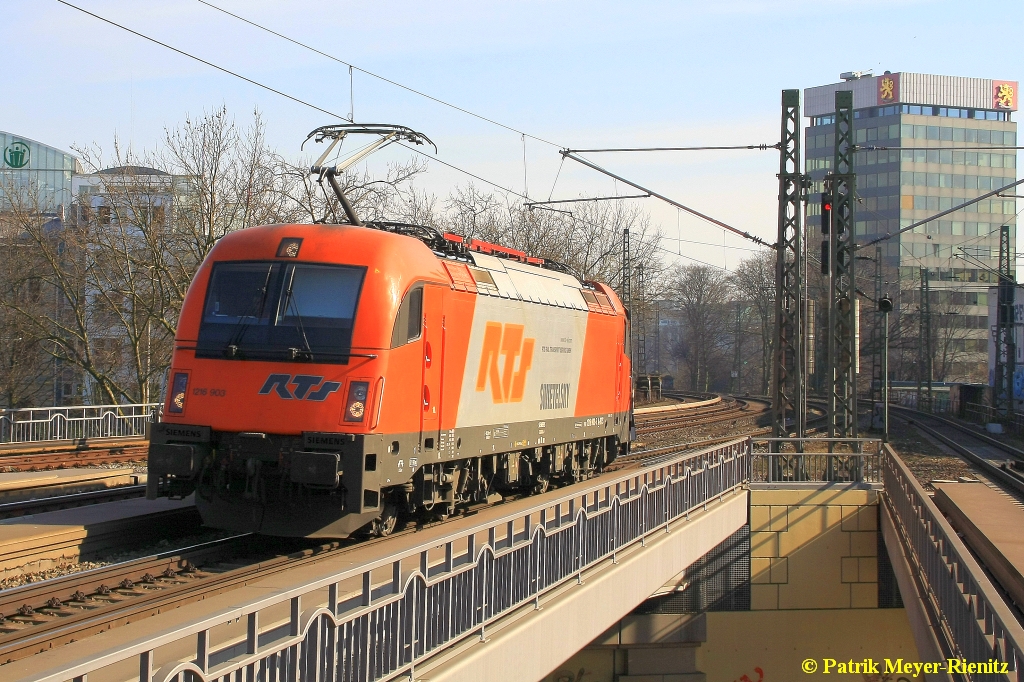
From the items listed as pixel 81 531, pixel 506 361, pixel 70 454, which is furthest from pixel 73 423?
pixel 81 531

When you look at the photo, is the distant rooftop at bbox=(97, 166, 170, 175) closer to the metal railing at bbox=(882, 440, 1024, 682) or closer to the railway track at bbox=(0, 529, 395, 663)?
the railway track at bbox=(0, 529, 395, 663)

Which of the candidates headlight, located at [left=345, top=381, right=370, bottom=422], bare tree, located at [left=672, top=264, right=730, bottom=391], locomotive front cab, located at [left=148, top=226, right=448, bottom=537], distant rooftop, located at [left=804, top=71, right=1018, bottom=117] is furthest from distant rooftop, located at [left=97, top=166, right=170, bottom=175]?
distant rooftop, located at [left=804, top=71, right=1018, bottom=117]

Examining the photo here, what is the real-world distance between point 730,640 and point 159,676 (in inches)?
650

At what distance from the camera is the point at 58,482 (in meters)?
17.7

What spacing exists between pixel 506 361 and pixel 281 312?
4195mm

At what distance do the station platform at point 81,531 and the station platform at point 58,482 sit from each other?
361 centimetres

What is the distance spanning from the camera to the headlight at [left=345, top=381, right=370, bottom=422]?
36.7 feet

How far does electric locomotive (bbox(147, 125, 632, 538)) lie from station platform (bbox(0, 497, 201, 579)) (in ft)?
2.53

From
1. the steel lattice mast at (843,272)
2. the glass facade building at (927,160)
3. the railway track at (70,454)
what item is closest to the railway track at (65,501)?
the railway track at (70,454)

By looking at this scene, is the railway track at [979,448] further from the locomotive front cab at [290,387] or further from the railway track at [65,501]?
the railway track at [65,501]

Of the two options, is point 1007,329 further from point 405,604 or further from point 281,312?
point 405,604

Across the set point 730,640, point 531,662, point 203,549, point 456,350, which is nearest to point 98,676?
point 531,662

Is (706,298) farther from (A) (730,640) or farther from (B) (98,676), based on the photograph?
(B) (98,676)

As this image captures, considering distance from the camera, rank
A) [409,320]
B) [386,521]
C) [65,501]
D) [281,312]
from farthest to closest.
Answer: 1. [65,501]
2. [386,521]
3. [409,320]
4. [281,312]
